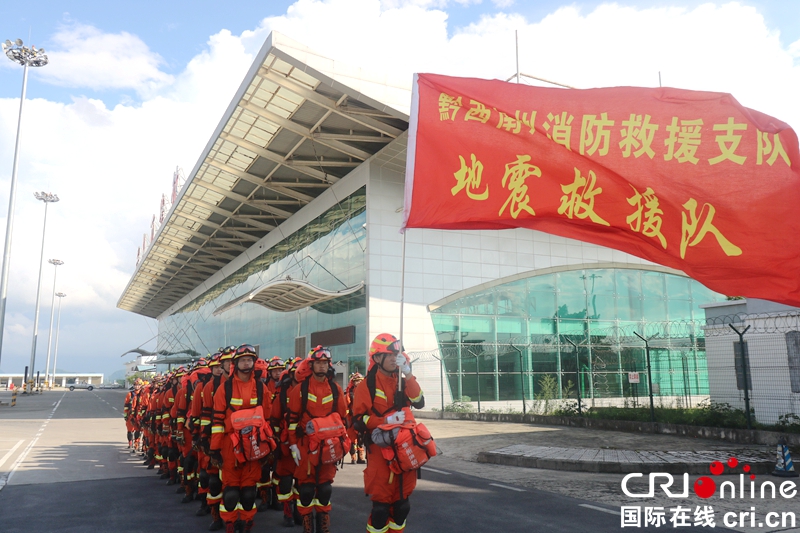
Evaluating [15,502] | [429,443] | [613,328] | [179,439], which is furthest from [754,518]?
[613,328]


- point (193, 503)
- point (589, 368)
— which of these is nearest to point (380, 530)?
point (193, 503)

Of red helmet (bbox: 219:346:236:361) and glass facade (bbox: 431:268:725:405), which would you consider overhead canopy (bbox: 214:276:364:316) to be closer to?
glass facade (bbox: 431:268:725:405)

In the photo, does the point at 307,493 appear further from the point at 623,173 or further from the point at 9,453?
the point at 9,453

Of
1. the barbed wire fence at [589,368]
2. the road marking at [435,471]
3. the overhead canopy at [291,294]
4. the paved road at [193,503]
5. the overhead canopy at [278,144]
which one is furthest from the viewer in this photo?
the overhead canopy at [291,294]

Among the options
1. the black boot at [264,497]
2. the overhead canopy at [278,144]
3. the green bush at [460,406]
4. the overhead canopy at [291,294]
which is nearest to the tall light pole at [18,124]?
the overhead canopy at [278,144]

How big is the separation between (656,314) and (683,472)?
2500cm

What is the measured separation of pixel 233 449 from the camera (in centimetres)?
639

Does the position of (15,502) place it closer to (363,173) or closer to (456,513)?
(456,513)

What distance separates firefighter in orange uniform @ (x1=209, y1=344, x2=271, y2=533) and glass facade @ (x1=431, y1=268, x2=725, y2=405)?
20237mm

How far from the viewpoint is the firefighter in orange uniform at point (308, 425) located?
618cm

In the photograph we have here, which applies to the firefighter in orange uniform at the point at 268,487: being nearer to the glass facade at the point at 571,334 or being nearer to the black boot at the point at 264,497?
the black boot at the point at 264,497

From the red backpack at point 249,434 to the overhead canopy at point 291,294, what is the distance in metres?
19.0

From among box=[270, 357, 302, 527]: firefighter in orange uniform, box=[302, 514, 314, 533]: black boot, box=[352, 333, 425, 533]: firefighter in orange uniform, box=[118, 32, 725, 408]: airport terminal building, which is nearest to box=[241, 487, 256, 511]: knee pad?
box=[302, 514, 314, 533]: black boot

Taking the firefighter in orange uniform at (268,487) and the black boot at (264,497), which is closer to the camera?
the firefighter in orange uniform at (268,487)
